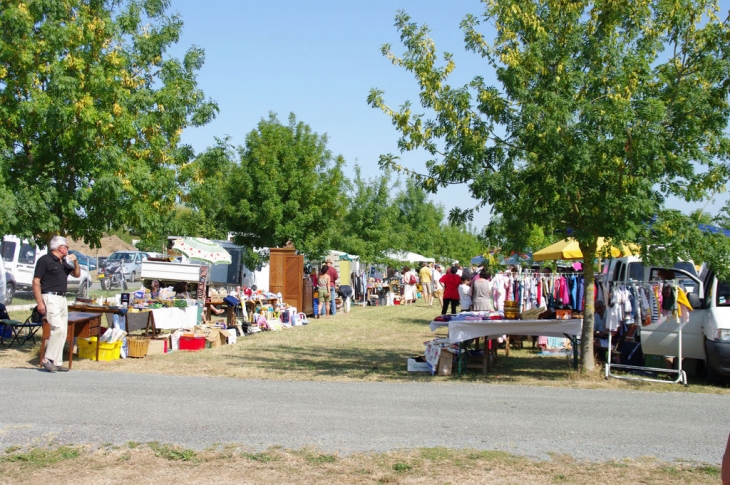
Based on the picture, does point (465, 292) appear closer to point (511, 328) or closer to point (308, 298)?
point (308, 298)

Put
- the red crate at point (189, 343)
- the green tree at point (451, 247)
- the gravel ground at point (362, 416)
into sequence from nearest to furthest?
the gravel ground at point (362, 416)
the red crate at point (189, 343)
the green tree at point (451, 247)

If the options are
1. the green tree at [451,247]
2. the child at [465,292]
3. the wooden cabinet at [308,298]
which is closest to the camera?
the child at [465,292]

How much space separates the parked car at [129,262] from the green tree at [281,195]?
9151mm

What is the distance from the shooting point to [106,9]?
13172 mm

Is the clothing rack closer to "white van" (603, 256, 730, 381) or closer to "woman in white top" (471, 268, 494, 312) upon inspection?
"white van" (603, 256, 730, 381)

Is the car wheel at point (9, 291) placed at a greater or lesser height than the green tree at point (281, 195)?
lesser

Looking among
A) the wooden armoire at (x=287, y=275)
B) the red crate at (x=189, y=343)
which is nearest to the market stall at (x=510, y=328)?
the red crate at (x=189, y=343)

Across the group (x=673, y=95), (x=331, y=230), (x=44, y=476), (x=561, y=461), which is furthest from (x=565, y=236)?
(x=331, y=230)

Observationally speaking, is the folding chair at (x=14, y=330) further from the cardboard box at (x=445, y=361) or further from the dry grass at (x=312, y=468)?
the dry grass at (x=312, y=468)

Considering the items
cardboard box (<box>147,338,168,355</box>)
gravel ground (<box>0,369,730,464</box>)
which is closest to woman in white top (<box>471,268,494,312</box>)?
gravel ground (<box>0,369,730,464</box>)

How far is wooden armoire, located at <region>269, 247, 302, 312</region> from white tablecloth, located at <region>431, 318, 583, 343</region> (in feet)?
38.2

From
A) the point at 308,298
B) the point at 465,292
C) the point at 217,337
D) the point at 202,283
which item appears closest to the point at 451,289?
the point at 465,292

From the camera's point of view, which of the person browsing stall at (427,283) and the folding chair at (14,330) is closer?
the folding chair at (14,330)

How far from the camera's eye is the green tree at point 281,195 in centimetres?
2972
